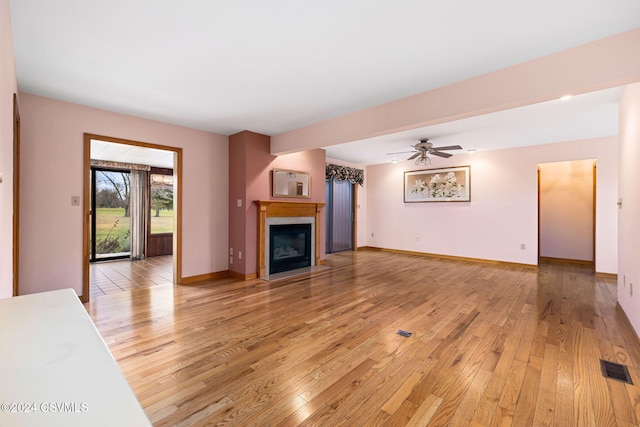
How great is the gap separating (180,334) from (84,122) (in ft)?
9.37

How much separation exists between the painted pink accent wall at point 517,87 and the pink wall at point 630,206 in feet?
3.00

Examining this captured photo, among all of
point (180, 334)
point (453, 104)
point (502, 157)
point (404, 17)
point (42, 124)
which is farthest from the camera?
point (502, 157)

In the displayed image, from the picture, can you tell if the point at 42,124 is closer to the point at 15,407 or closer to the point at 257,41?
the point at 257,41

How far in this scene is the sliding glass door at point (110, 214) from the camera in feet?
20.5

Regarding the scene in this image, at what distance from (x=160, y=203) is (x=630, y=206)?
27.2 ft

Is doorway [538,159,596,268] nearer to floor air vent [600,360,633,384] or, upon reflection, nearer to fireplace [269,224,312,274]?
floor air vent [600,360,633,384]

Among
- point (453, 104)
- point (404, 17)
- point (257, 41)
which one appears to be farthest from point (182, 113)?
point (453, 104)

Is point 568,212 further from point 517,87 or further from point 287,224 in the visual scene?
point 287,224

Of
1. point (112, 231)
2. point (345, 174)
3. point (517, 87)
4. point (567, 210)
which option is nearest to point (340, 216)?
point (345, 174)

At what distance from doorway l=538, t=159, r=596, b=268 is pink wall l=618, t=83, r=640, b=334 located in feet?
9.37

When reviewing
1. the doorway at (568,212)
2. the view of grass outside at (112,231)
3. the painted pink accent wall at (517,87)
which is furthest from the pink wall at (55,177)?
the doorway at (568,212)

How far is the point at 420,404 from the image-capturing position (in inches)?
65.7

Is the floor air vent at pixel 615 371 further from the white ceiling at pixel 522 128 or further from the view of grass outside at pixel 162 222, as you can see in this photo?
the view of grass outside at pixel 162 222

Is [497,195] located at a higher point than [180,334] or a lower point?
higher
